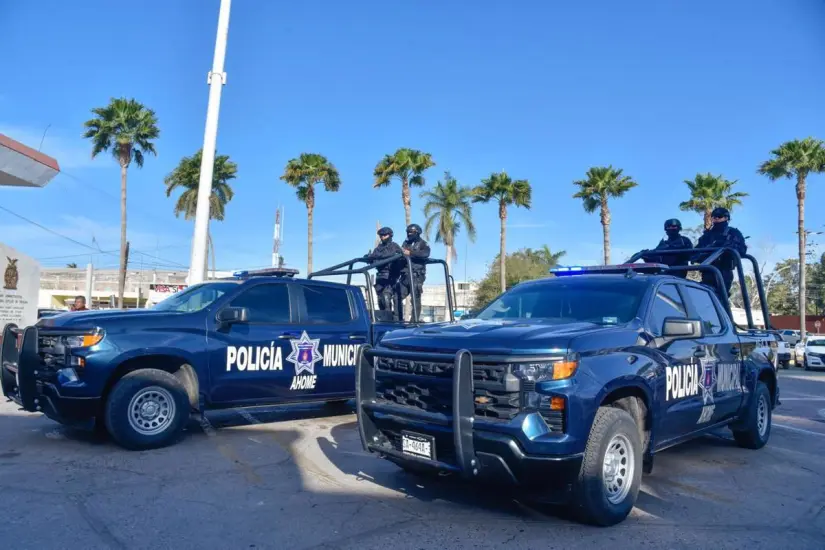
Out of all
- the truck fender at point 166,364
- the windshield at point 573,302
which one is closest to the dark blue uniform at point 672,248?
the windshield at point 573,302

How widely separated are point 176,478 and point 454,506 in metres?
2.38

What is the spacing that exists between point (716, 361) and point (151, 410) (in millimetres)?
5437

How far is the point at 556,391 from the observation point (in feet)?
13.9

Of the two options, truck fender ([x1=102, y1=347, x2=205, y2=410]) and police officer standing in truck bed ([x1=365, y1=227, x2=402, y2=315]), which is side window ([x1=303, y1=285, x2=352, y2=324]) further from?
police officer standing in truck bed ([x1=365, y1=227, x2=402, y2=315])

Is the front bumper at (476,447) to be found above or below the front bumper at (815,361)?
above

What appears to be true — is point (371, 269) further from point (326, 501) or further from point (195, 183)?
point (195, 183)

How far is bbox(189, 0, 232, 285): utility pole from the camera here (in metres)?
13.5

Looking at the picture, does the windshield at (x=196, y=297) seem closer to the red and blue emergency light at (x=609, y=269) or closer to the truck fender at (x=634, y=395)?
the red and blue emergency light at (x=609, y=269)

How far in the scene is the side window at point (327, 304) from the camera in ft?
26.6

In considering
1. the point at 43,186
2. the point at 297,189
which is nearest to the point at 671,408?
the point at 43,186

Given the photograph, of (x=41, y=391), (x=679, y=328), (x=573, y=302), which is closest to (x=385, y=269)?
(x=573, y=302)

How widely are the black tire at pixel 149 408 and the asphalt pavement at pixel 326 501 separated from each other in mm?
158

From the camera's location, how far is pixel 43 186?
46.7 ft

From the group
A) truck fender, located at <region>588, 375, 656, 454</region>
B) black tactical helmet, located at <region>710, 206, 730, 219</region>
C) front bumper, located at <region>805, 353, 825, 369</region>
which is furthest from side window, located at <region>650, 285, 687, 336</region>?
front bumper, located at <region>805, 353, 825, 369</region>
